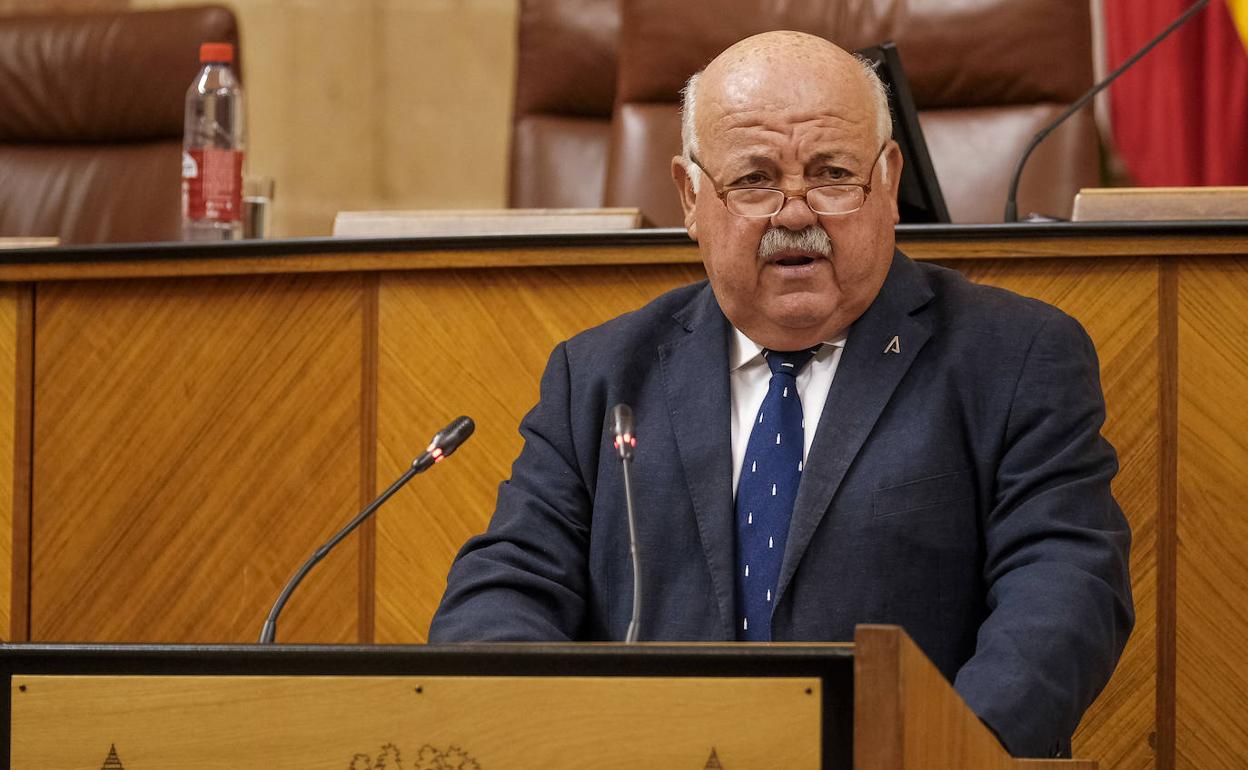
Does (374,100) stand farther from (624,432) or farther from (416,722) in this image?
(416,722)

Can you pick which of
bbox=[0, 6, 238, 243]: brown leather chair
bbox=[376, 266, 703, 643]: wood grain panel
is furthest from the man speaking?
bbox=[0, 6, 238, 243]: brown leather chair

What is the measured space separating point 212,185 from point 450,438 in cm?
116

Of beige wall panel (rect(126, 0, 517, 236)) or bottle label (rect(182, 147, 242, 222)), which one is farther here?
→ beige wall panel (rect(126, 0, 517, 236))

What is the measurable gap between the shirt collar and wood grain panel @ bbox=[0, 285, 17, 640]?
3.42 feet

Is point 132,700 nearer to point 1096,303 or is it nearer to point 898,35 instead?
point 1096,303

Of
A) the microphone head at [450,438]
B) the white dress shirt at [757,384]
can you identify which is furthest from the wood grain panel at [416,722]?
the white dress shirt at [757,384]

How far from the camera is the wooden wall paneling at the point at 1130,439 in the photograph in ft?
6.22

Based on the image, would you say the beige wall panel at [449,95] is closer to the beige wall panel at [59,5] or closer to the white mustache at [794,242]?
the beige wall panel at [59,5]

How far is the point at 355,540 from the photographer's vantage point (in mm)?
2133

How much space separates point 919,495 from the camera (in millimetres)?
1655

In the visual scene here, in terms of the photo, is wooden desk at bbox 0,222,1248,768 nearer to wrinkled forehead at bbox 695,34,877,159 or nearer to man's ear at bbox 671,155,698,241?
man's ear at bbox 671,155,698,241

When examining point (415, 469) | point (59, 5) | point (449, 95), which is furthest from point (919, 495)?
point (59, 5)

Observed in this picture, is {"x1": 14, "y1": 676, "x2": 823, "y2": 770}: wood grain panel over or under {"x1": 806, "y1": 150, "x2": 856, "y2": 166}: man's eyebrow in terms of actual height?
under

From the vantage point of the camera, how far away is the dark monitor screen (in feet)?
7.17
